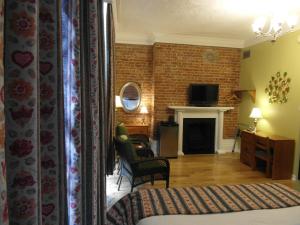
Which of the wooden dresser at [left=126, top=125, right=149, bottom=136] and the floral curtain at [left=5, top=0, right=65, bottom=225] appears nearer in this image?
the floral curtain at [left=5, top=0, right=65, bottom=225]

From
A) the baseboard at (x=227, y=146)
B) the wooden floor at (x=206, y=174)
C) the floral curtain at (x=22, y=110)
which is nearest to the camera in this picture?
the floral curtain at (x=22, y=110)

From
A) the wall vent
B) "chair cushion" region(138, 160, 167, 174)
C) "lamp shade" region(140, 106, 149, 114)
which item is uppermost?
the wall vent

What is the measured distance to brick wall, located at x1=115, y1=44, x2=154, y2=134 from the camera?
6043 mm

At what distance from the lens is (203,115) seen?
20.0 feet

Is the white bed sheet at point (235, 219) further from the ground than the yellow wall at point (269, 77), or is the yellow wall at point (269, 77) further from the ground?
the yellow wall at point (269, 77)

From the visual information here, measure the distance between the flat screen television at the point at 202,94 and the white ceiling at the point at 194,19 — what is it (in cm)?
112

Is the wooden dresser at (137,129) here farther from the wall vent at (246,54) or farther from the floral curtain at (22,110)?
the floral curtain at (22,110)

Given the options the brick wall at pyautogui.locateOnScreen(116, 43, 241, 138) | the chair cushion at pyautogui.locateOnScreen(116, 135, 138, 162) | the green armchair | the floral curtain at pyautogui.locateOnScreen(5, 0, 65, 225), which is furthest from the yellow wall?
the floral curtain at pyautogui.locateOnScreen(5, 0, 65, 225)

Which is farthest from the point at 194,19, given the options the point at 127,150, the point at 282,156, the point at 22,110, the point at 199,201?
the point at 22,110

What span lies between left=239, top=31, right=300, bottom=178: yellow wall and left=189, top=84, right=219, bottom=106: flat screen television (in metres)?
0.84

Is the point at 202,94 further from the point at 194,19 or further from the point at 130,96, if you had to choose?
the point at 194,19

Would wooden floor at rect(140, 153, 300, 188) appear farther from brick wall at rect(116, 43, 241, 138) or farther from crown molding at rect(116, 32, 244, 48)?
crown molding at rect(116, 32, 244, 48)

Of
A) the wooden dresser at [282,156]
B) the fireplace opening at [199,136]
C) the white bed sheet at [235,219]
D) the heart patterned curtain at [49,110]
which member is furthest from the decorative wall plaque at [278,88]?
the heart patterned curtain at [49,110]

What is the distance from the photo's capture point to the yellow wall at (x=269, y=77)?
4.42m
